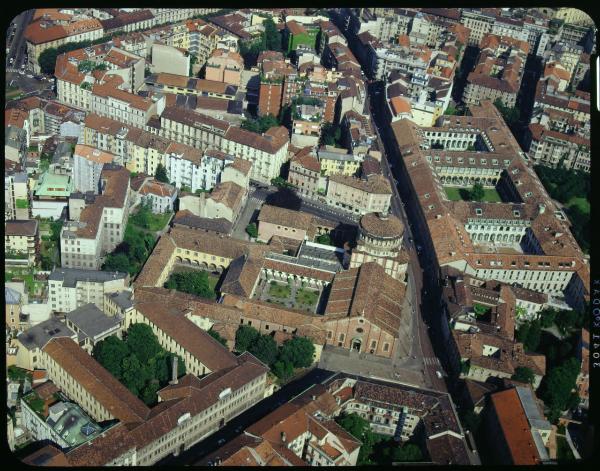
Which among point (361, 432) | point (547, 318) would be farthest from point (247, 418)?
point (547, 318)

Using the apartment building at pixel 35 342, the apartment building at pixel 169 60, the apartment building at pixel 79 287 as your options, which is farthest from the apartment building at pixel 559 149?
the apartment building at pixel 35 342

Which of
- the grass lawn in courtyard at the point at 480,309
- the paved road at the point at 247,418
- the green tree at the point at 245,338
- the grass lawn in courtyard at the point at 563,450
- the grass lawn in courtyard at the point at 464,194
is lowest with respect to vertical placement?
the paved road at the point at 247,418

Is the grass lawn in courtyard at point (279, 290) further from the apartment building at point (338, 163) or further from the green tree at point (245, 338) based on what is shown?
the apartment building at point (338, 163)

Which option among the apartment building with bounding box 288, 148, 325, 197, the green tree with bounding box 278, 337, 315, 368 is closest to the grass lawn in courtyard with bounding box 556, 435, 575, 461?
the green tree with bounding box 278, 337, 315, 368

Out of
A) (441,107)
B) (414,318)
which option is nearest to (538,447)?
(414,318)

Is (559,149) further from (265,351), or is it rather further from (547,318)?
(265,351)
